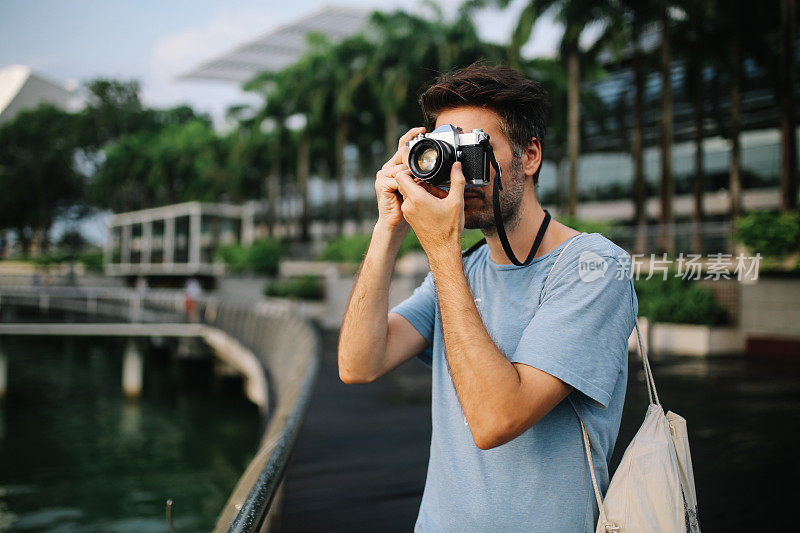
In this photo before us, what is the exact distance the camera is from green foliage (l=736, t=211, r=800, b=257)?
9.66 metres

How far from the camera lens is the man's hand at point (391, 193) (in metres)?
1.38

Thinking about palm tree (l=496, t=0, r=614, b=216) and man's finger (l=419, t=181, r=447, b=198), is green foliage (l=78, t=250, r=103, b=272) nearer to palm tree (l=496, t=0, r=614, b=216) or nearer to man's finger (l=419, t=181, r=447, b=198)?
palm tree (l=496, t=0, r=614, b=216)

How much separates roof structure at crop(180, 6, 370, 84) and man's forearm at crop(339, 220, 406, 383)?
3700cm

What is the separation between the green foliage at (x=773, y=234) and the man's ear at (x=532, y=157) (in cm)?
946

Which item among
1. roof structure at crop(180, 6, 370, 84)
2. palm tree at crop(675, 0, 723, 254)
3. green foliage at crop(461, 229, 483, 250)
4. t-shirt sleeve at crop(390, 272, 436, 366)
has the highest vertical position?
roof structure at crop(180, 6, 370, 84)

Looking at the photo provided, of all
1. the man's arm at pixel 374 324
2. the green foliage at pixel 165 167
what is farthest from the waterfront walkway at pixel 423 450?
the green foliage at pixel 165 167

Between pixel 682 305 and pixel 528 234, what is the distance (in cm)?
1219

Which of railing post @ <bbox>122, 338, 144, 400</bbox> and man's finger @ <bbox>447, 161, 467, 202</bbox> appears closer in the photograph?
man's finger @ <bbox>447, 161, 467, 202</bbox>

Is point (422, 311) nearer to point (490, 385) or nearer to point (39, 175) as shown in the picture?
point (490, 385)

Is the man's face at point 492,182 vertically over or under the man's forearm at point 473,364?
over

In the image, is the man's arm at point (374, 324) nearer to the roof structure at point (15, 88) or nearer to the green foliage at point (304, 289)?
the roof structure at point (15, 88)

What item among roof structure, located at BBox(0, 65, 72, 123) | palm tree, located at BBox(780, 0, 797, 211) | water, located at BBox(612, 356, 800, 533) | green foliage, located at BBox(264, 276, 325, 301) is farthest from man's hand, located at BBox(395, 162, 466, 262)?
green foliage, located at BBox(264, 276, 325, 301)

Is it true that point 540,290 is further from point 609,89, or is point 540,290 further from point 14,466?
point 609,89

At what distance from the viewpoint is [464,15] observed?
2177 cm
